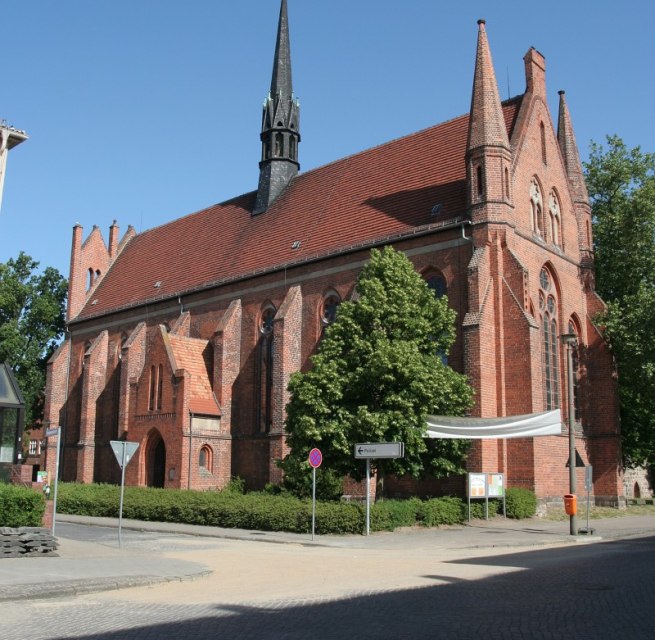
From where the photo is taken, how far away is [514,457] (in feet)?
88.4

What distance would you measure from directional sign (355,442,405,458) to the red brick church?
16.6 feet

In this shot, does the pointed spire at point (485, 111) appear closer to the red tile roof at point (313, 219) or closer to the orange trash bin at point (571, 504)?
the red tile roof at point (313, 219)

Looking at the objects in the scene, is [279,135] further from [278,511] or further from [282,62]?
[278,511]

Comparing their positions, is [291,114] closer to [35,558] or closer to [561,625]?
[35,558]

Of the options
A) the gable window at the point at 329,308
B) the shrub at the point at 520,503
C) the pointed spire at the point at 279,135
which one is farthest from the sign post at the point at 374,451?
the pointed spire at the point at 279,135

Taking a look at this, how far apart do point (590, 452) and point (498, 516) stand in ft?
26.8

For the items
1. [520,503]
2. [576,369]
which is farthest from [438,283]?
[520,503]

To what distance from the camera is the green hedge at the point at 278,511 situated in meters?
22.1

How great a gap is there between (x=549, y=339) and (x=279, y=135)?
65.9ft

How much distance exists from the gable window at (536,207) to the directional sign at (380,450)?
12942 mm

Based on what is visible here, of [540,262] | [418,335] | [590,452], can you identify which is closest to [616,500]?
[590,452]

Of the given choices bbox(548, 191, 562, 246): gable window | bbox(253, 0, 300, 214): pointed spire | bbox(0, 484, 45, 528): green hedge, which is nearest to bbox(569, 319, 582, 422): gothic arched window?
bbox(548, 191, 562, 246): gable window

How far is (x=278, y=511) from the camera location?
76.7 feet

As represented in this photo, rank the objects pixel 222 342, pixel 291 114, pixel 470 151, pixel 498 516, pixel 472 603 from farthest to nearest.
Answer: pixel 291 114 → pixel 222 342 → pixel 470 151 → pixel 498 516 → pixel 472 603
